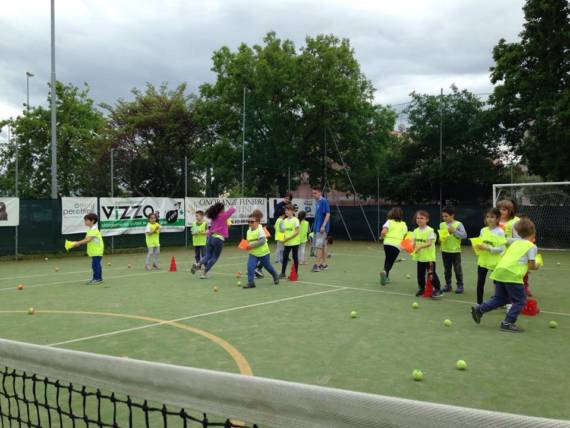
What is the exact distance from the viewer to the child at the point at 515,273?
6.71 meters

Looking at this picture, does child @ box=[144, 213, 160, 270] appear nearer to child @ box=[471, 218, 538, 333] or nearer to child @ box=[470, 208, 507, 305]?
child @ box=[470, 208, 507, 305]

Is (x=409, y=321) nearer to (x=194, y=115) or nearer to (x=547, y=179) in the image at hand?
(x=547, y=179)

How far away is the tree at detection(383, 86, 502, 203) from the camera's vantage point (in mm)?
24812

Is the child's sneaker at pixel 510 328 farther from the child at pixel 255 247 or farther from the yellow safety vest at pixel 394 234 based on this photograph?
the child at pixel 255 247

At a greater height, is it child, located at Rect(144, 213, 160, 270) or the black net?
child, located at Rect(144, 213, 160, 270)

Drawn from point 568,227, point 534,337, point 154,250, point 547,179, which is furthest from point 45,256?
point 547,179

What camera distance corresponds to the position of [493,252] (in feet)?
26.3

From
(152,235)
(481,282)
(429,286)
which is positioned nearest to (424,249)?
(429,286)

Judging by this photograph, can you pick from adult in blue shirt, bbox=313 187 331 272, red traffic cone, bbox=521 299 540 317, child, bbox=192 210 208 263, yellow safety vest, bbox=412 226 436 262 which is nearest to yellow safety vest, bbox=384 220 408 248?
yellow safety vest, bbox=412 226 436 262

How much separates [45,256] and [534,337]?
1611 centimetres

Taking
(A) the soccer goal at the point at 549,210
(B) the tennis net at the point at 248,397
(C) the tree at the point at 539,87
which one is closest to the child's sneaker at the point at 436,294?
(B) the tennis net at the point at 248,397

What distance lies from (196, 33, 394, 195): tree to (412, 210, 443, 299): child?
1853cm

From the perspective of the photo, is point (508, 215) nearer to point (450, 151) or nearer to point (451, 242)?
point (451, 242)

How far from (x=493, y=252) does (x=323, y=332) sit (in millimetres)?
3115
